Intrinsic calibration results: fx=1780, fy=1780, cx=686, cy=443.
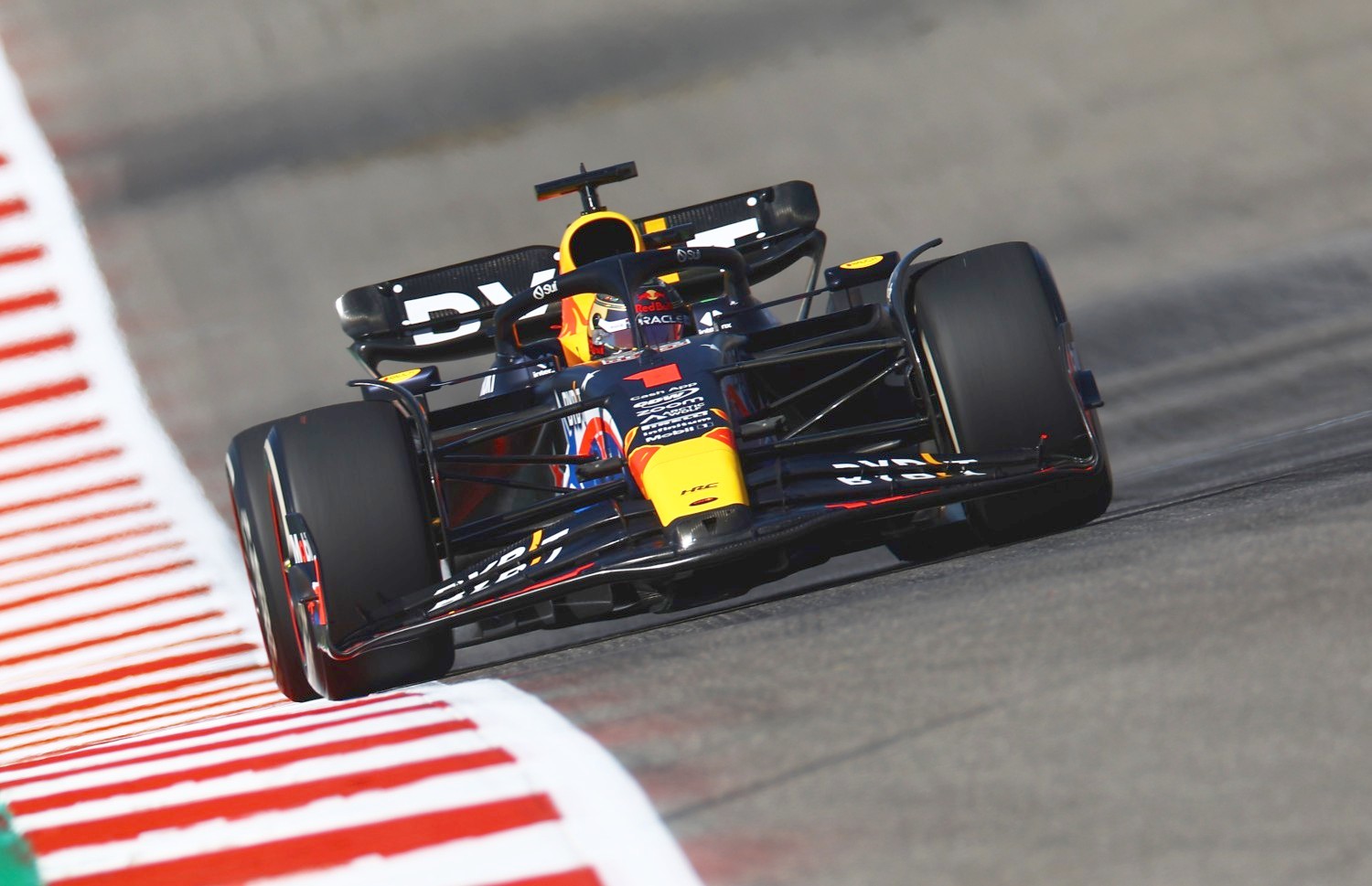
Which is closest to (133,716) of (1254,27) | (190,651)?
(190,651)

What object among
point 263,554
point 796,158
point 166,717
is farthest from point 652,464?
point 796,158

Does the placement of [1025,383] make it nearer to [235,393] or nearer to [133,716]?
[133,716]

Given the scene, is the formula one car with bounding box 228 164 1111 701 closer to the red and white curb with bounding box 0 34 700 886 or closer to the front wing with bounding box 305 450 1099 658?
the front wing with bounding box 305 450 1099 658

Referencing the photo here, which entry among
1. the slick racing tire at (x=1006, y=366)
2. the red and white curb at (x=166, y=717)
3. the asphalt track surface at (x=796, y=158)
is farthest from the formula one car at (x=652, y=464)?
the asphalt track surface at (x=796, y=158)

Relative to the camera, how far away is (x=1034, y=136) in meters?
11.1

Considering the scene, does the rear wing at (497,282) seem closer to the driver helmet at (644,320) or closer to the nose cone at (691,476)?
the driver helmet at (644,320)

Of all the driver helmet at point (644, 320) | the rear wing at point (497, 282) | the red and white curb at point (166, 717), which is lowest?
the red and white curb at point (166, 717)

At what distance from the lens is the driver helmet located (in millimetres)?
6047

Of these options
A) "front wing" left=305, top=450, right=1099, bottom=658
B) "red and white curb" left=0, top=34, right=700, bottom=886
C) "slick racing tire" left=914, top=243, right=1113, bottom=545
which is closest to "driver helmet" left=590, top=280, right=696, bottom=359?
"slick racing tire" left=914, top=243, right=1113, bottom=545

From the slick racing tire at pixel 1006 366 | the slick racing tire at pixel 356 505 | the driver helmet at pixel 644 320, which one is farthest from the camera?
the driver helmet at pixel 644 320

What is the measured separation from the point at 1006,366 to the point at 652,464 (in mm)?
1143

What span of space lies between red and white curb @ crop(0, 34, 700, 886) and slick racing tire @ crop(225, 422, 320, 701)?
21cm

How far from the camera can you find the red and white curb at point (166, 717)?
3.00 meters

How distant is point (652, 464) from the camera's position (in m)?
4.95
